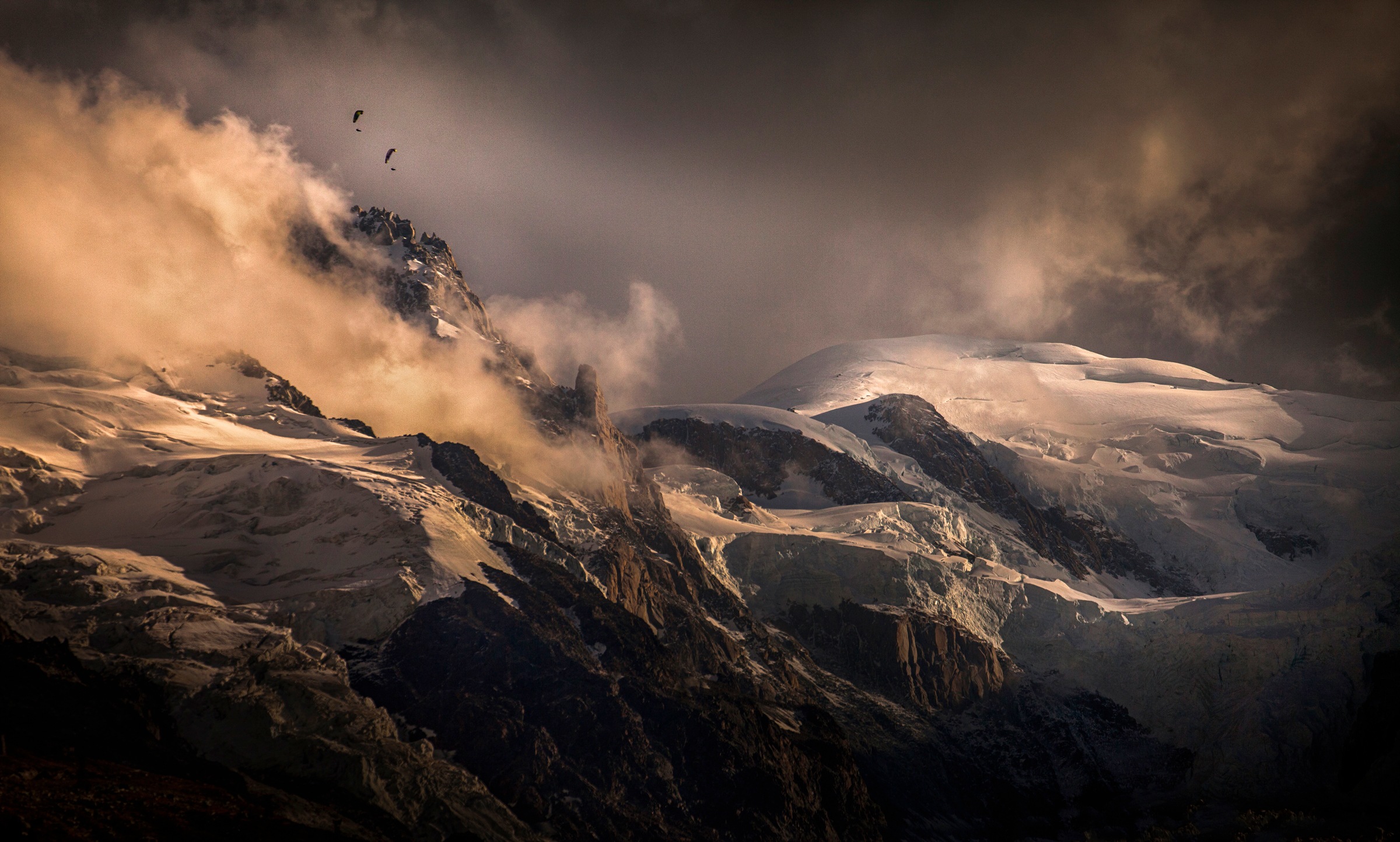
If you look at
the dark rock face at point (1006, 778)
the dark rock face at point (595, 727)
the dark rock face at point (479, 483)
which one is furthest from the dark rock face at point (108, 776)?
the dark rock face at point (1006, 778)

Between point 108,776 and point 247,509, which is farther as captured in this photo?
point 247,509

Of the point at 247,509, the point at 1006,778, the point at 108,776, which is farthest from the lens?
the point at 1006,778

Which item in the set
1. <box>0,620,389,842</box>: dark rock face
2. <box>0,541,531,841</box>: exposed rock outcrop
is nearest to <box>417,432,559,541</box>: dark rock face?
<box>0,541,531,841</box>: exposed rock outcrop

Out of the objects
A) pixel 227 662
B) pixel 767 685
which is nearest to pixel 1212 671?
pixel 767 685

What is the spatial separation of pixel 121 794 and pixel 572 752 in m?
56.3

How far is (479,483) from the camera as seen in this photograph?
182 metres

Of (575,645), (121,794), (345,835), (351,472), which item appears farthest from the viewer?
(351,472)

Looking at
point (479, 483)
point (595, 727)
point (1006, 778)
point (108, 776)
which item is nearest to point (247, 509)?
point (479, 483)

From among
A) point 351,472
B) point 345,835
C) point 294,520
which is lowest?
point 345,835

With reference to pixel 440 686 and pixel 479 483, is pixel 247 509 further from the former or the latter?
pixel 440 686

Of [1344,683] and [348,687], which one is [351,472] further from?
[1344,683]

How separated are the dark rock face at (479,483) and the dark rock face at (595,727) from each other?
17180 millimetres

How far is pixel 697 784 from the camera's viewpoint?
140 metres

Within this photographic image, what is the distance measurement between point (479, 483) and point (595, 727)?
61071mm
